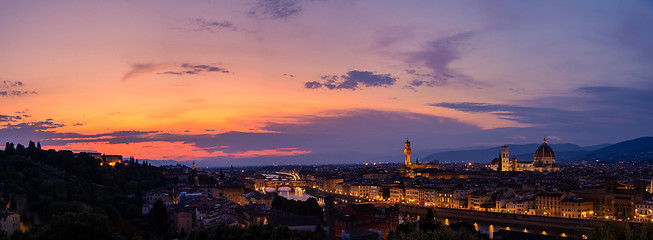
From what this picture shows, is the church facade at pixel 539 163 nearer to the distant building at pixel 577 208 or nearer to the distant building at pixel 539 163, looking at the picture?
the distant building at pixel 539 163

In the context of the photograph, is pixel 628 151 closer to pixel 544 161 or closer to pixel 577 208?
pixel 544 161

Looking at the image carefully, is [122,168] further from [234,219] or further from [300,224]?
[300,224]

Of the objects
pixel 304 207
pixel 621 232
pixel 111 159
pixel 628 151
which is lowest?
pixel 304 207

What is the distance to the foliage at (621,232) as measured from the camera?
365 inches

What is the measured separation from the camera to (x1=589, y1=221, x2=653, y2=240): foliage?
9.27 metres

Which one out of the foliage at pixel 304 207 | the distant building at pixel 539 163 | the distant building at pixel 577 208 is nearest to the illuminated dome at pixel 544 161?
the distant building at pixel 539 163

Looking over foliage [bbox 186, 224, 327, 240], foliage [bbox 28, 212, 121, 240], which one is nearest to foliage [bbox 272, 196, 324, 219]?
foliage [bbox 28, 212, 121, 240]

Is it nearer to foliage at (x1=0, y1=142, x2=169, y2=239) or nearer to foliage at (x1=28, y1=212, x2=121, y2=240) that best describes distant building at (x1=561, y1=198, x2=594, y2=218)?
foliage at (x1=0, y1=142, x2=169, y2=239)

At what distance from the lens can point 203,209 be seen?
26.3 metres

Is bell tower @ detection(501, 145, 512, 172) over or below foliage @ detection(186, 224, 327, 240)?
over

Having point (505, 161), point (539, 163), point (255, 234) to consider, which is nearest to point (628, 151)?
point (505, 161)

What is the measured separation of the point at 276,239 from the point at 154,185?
113 feet

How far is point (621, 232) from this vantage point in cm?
957

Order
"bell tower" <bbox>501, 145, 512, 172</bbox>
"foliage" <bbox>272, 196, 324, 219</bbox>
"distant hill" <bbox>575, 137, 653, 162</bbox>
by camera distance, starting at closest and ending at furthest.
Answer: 1. "foliage" <bbox>272, 196, 324, 219</bbox>
2. "bell tower" <bbox>501, 145, 512, 172</bbox>
3. "distant hill" <bbox>575, 137, 653, 162</bbox>
